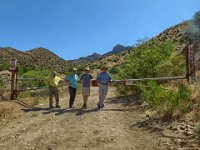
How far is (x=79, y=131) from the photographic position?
11914 mm

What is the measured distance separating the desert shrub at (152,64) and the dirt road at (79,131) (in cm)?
441

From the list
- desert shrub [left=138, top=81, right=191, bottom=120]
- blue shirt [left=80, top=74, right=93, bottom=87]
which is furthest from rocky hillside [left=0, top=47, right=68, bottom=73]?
desert shrub [left=138, top=81, right=191, bottom=120]

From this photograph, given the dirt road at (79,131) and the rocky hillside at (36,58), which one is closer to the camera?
the dirt road at (79,131)

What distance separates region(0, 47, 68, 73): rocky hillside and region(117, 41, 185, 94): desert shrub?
3716 cm

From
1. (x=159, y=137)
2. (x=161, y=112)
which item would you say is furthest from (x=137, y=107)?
(x=159, y=137)

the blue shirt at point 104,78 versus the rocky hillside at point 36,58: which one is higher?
the rocky hillside at point 36,58

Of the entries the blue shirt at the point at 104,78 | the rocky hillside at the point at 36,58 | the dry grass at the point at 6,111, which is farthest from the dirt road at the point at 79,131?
the rocky hillside at the point at 36,58

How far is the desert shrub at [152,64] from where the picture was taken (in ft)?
63.7

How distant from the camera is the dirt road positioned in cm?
1044

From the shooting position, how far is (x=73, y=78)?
17.2 m

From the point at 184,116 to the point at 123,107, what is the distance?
451 centimetres

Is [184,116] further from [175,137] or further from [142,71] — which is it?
[142,71]

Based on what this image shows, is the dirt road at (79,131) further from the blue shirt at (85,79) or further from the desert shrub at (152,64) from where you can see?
the desert shrub at (152,64)

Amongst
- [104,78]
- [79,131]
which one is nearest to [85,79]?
[104,78]
